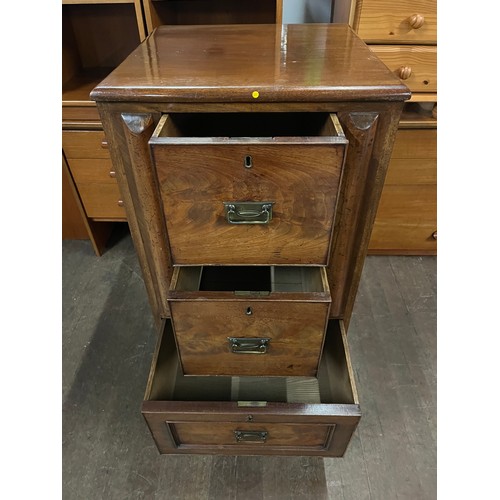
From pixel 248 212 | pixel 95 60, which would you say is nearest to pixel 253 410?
pixel 248 212

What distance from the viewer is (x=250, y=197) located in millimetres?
653

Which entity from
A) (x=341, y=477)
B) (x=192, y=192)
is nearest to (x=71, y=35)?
(x=192, y=192)

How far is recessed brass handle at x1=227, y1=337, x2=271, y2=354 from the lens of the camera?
804 millimetres

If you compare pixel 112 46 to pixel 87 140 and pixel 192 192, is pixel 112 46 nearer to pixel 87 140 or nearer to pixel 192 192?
pixel 87 140

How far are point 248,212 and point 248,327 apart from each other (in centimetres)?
25

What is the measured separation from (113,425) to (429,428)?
2.85ft

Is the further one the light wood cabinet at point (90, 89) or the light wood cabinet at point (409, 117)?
the light wood cabinet at point (90, 89)

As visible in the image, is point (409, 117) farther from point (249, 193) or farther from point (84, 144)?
point (84, 144)

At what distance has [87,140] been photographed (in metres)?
1.26

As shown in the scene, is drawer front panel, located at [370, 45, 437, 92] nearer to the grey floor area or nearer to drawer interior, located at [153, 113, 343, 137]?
drawer interior, located at [153, 113, 343, 137]

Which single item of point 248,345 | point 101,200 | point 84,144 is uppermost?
point 84,144

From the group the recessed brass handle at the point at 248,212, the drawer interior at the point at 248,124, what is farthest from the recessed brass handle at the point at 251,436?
the drawer interior at the point at 248,124

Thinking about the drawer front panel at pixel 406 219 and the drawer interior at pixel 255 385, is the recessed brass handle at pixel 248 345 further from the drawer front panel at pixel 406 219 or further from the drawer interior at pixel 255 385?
the drawer front panel at pixel 406 219

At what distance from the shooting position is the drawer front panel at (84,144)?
4.10 feet
